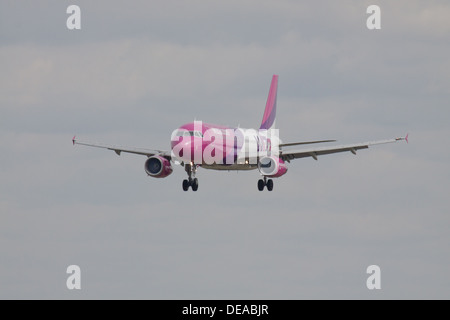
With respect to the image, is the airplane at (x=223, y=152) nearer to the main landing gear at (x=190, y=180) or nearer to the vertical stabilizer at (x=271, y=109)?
the main landing gear at (x=190, y=180)

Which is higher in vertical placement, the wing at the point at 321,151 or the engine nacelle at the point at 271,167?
the wing at the point at 321,151

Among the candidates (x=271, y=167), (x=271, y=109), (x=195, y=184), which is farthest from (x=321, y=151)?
(x=271, y=109)

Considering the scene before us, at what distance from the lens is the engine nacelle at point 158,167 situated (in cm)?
9138

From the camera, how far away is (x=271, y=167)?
94.5m

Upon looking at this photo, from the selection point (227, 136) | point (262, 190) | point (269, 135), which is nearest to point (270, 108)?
point (269, 135)

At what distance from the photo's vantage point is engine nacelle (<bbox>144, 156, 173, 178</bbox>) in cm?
9138

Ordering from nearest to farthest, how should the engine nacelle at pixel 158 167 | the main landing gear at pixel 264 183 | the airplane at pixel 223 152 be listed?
the airplane at pixel 223 152 < the engine nacelle at pixel 158 167 < the main landing gear at pixel 264 183

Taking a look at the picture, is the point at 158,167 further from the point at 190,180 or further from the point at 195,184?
the point at 195,184

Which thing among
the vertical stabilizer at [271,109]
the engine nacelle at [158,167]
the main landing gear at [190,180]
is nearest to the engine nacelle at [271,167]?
the main landing gear at [190,180]

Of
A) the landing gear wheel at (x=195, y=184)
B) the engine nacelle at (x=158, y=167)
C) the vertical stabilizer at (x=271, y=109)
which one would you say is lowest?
the landing gear wheel at (x=195, y=184)

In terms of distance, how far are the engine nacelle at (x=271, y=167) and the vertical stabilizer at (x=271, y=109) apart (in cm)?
2007

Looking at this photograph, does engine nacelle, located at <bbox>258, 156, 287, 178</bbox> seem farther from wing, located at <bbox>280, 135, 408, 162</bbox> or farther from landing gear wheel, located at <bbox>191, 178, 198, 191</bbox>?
landing gear wheel, located at <bbox>191, 178, 198, 191</bbox>

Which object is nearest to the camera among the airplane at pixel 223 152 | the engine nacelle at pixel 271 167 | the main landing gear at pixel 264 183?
the airplane at pixel 223 152

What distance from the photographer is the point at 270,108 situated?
118000 millimetres
